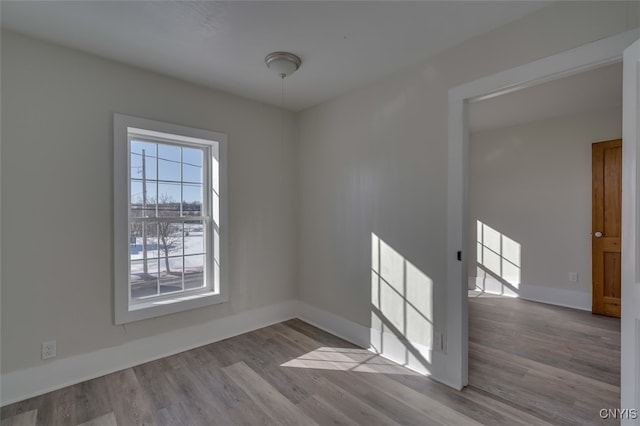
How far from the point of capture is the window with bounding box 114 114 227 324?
8.48ft

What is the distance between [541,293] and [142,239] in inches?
211

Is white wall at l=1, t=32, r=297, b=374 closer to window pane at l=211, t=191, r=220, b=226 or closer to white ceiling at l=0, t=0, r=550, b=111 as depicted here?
white ceiling at l=0, t=0, r=550, b=111

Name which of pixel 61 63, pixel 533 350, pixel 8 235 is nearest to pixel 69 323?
pixel 8 235

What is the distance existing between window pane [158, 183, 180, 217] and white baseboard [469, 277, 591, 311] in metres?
4.90

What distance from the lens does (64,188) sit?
2.34 m

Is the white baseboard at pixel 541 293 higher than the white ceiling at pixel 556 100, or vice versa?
the white ceiling at pixel 556 100

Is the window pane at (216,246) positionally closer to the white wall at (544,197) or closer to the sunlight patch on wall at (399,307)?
the sunlight patch on wall at (399,307)

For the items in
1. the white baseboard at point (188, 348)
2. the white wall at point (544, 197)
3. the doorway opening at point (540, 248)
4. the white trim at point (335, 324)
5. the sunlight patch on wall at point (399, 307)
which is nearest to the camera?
the white baseboard at point (188, 348)

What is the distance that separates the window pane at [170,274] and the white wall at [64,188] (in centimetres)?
29

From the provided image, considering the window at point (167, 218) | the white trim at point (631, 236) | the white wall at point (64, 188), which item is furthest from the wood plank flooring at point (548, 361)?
the white wall at point (64, 188)

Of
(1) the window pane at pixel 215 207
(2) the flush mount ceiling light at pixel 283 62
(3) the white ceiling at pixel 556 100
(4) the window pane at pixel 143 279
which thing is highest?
(3) the white ceiling at pixel 556 100

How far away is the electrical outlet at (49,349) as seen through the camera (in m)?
2.25

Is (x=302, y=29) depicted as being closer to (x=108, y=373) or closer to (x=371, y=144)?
(x=371, y=144)

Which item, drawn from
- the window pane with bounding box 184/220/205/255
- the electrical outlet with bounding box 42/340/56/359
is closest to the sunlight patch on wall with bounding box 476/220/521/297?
the window pane with bounding box 184/220/205/255
